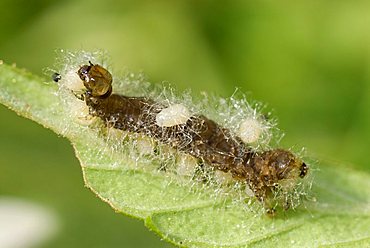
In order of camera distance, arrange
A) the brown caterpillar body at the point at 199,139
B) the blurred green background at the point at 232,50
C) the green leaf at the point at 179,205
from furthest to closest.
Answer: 1. the blurred green background at the point at 232,50
2. the brown caterpillar body at the point at 199,139
3. the green leaf at the point at 179,205

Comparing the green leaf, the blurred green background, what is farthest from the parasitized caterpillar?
the blurred green background

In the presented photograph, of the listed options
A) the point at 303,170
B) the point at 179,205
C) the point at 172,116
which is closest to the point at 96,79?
the point at 172,116

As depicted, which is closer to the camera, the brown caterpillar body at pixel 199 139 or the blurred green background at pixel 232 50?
the brown caterpillar body at pixel 199 139

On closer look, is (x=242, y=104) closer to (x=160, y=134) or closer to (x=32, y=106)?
(x=160, y=134)

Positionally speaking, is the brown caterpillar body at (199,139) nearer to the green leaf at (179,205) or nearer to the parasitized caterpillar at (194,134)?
the parasitized caterpillar at (194,134)

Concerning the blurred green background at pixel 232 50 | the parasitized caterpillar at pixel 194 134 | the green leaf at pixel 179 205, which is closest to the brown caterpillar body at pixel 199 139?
the parasitized caterpillar at pixel 194 134

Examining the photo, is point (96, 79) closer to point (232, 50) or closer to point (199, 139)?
point (199, 139)

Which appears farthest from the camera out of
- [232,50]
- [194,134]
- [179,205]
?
[232,50]
